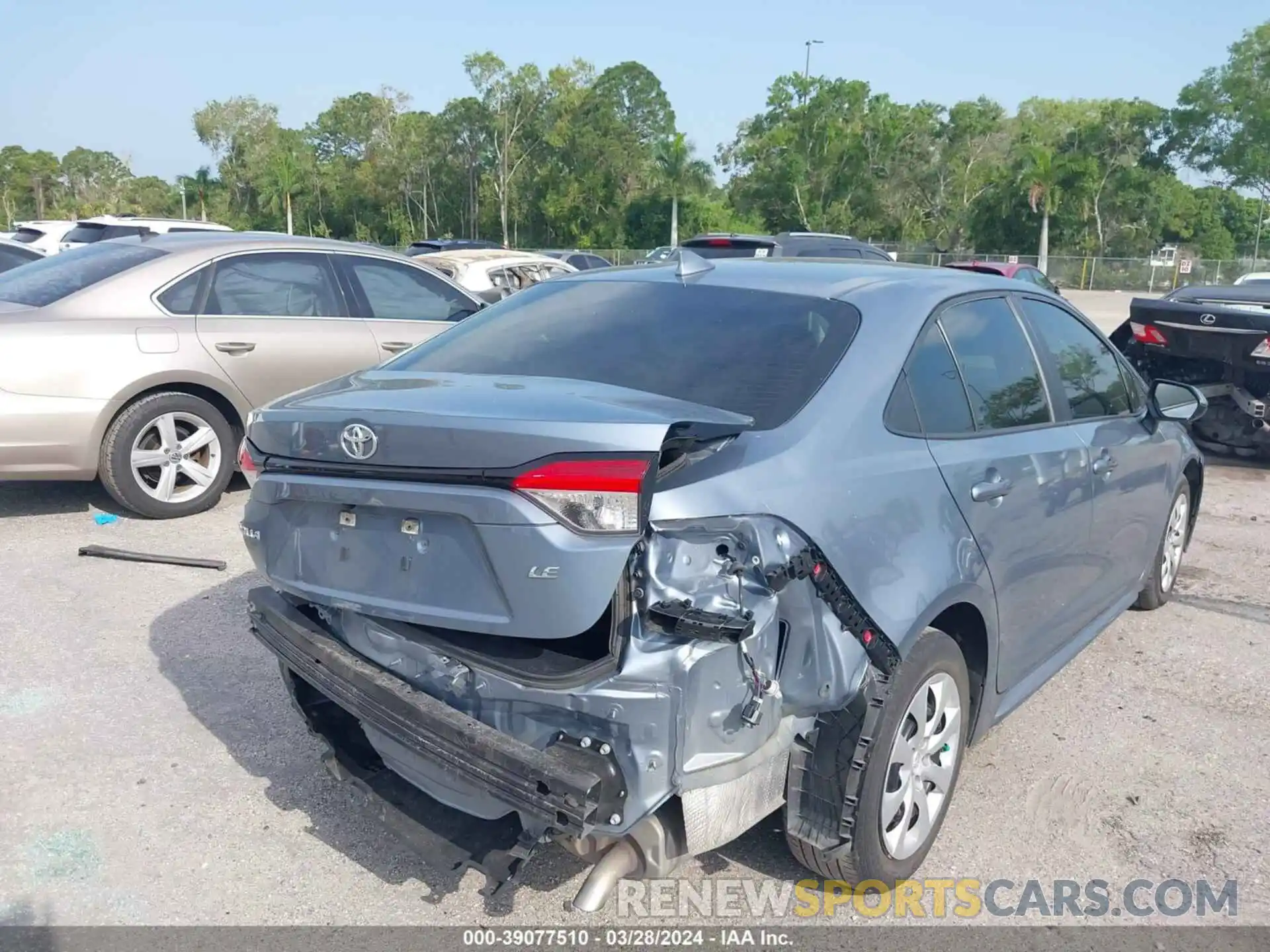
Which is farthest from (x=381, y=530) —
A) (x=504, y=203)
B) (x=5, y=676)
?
(x=504, y=203)

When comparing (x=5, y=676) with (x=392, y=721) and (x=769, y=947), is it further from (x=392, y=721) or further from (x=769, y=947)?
(x=769, y=947)

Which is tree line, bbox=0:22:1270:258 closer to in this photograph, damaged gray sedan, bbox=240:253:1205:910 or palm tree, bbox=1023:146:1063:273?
palm tree, bbox=1023:146:1063:273

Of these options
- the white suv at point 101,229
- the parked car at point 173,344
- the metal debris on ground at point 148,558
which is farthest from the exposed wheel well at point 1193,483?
the white suv at point 101,229

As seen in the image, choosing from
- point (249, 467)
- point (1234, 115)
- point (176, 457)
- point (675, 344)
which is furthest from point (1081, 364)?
point (1234, 115)

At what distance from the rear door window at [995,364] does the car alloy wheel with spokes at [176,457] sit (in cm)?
475

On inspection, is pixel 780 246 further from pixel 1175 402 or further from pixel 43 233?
pixel 43 233

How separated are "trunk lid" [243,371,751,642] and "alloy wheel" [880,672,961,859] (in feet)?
3.15

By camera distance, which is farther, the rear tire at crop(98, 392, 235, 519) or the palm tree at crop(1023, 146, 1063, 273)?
the palm tree at crop(1023, 146, 1063, 273)

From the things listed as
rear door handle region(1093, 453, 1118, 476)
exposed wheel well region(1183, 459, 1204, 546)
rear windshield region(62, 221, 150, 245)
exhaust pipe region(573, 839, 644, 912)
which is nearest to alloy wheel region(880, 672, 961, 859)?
exhaust pipe region(573, 839, 644, 912)

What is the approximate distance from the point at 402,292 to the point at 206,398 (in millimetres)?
1594

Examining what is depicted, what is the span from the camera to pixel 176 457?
6.45 meters

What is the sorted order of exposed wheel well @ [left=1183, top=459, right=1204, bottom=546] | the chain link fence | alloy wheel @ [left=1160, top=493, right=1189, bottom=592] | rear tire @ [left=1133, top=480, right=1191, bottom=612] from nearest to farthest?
1. rear tire @ [left=1133, top=480, right=1191, bottom=612]
2. alloy wheel @ [left=1160, top=493, right=1189, bottom=592]
3. exposed wheel well @ [left=1183, top=459, right=1204, bottom=546]
4. the chain link fence

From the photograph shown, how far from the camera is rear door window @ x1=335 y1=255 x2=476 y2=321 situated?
7.33 metres

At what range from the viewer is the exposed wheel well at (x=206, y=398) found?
6260 millimetres
